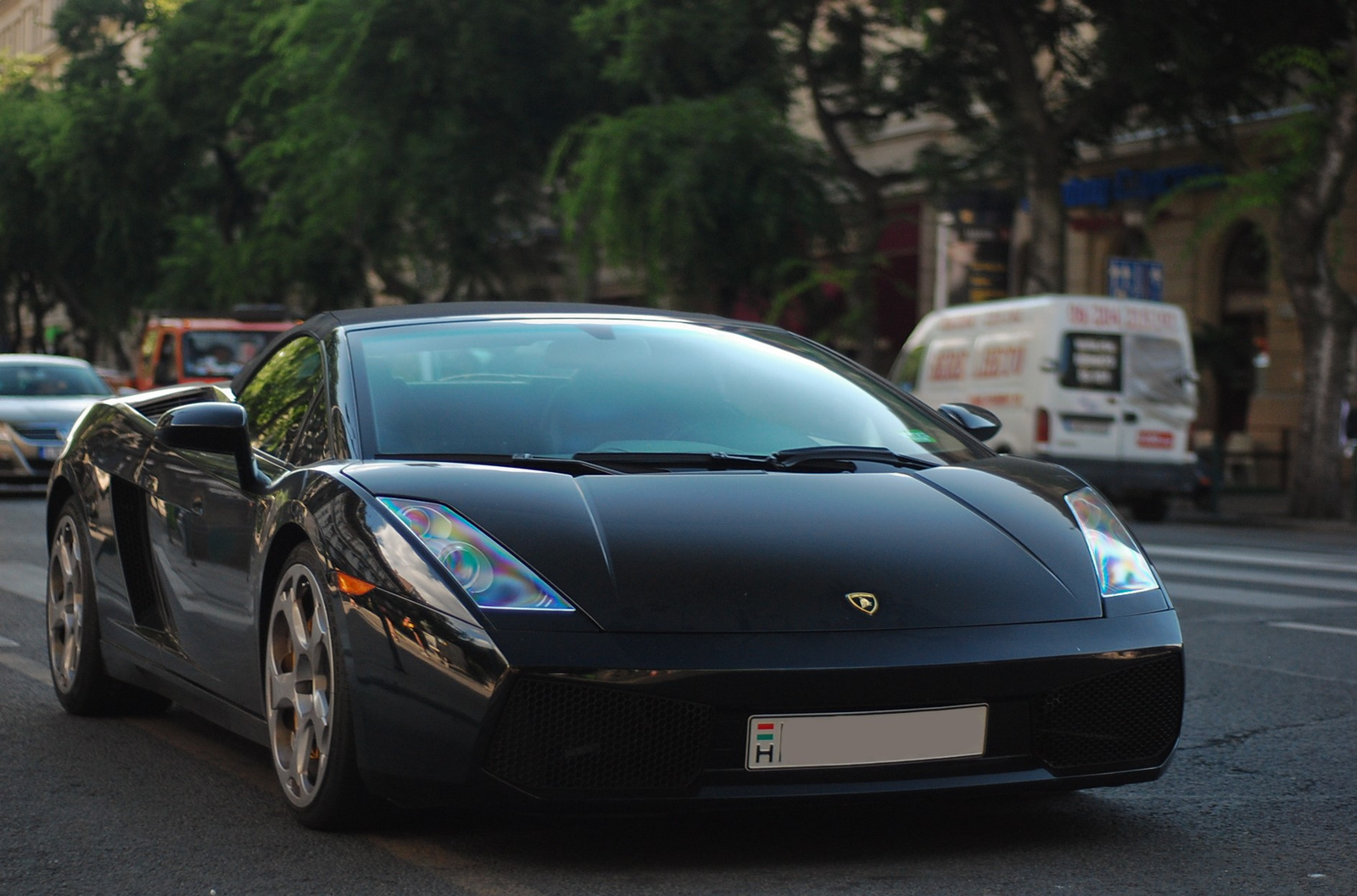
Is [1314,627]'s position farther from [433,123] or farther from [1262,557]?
[433,123]

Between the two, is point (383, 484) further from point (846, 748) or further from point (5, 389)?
point (5, 389)

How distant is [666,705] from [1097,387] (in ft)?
55.2

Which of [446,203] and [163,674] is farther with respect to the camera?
[446,203]

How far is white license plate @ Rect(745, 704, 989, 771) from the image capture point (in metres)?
3.68

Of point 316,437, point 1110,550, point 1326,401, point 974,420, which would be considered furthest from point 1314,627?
point 1326,401

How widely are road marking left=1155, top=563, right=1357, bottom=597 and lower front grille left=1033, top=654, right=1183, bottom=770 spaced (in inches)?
290

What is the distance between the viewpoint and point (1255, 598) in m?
10.3

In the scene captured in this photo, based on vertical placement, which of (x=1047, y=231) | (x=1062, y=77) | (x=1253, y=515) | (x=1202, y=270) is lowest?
(x=1253, y=515)

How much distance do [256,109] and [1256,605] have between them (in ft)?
108

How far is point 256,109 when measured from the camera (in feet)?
130

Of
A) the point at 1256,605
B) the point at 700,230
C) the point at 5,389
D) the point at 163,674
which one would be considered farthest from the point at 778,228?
the point at 163,674

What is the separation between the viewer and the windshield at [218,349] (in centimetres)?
2533

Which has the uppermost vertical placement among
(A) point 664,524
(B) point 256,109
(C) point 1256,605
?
(B) point 256,109

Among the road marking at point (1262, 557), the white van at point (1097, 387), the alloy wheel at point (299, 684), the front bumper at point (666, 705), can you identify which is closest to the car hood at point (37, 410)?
the white van at point (1097, 387)
